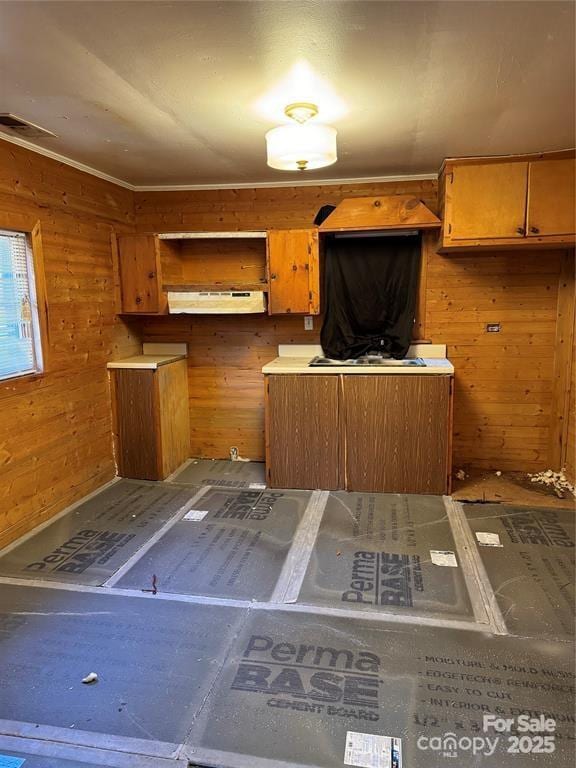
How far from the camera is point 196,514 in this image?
10.9ft

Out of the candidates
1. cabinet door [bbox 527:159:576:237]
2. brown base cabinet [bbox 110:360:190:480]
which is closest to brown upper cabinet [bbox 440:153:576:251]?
cabinet door [bbox 527:159:576:237]

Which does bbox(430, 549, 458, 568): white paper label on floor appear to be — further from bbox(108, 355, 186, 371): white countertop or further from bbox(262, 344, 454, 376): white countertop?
bbox(108, 355, 186, 371): white countertop

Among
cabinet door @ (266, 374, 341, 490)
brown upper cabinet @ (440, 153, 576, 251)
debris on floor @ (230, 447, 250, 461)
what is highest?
brown upper cabinet @ (440, 153, 576, 251)

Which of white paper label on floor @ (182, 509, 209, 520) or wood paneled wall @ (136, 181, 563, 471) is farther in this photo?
wood paneled wall @ (136, 181, 563, 471)

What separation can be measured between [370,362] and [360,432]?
0.60 metres

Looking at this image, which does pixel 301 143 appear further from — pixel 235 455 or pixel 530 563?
pixel 235 455

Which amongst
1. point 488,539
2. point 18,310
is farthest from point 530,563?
point 18,310

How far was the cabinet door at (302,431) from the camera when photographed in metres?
3.65

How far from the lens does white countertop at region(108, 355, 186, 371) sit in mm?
3846

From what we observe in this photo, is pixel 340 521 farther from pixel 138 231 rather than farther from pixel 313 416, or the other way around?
pixel 138 231

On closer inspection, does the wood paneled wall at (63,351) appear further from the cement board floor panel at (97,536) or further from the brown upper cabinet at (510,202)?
the brown upper cabinet at (510,202)

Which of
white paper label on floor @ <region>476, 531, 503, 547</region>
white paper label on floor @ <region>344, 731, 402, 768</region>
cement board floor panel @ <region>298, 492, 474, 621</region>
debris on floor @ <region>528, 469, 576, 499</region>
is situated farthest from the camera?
debris on floor @ <region>528, 469, 576, 499</region>

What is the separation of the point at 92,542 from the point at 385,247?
2983 millimetres

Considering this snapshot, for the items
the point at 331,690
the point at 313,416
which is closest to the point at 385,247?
the point at 313,416
